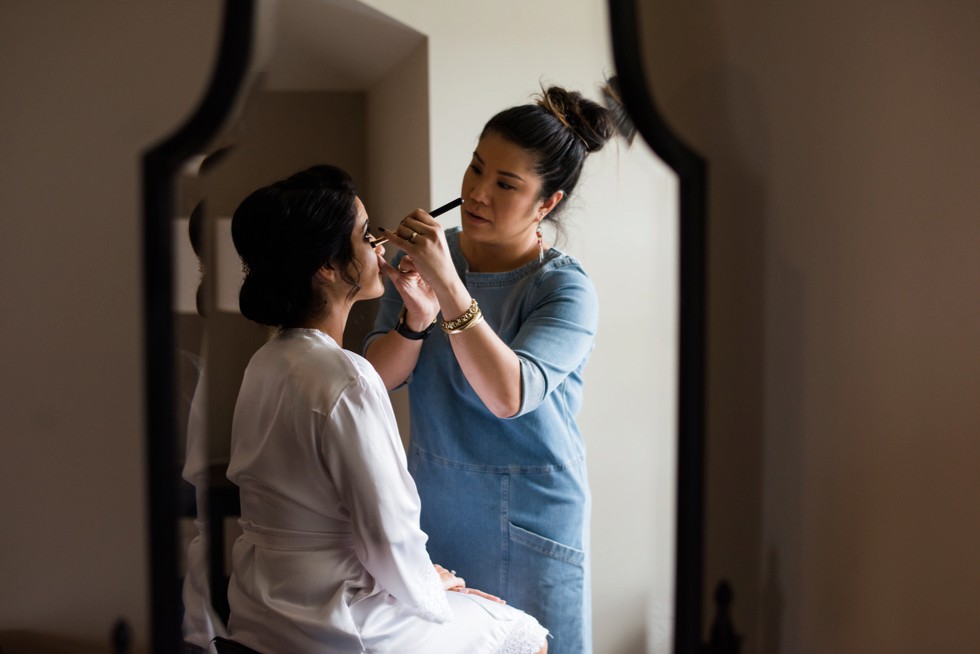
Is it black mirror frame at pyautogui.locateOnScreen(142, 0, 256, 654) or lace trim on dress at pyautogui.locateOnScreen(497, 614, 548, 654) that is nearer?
black mirror frame at pyautogui.locateOnScreen(142, 0, 256, 654)

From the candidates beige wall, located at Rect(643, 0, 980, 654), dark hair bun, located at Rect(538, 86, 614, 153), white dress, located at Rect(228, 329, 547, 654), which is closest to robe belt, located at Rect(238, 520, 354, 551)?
white dress, located at Rect(228, 329, 547, 654)

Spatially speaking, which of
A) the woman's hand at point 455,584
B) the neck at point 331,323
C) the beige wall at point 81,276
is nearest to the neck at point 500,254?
the neck at point 331,323

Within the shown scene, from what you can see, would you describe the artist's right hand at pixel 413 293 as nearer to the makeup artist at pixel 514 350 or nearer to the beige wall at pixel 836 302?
the makeup artist at pixel 514 350

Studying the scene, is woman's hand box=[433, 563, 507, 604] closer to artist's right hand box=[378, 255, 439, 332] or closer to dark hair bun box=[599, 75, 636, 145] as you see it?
artist's right hand box=[378, 255, 439, 332]

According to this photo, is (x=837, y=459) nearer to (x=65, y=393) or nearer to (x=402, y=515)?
(x=402, y=515)

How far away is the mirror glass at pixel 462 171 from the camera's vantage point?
1.29 m

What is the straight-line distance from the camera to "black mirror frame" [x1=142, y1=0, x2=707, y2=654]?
57cm

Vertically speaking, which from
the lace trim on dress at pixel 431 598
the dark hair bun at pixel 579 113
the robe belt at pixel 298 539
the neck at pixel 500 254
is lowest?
the lace trim on dress at pixel 431 598

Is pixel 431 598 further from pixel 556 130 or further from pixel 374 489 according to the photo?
pixel 556 130

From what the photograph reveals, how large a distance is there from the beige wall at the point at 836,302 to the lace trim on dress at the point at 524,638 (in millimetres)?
312

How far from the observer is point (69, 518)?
65 centimetres

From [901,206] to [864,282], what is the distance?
65 millimetres

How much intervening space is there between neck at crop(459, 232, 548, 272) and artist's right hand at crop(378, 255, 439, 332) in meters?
0.09

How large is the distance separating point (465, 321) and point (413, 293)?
0.40ft
